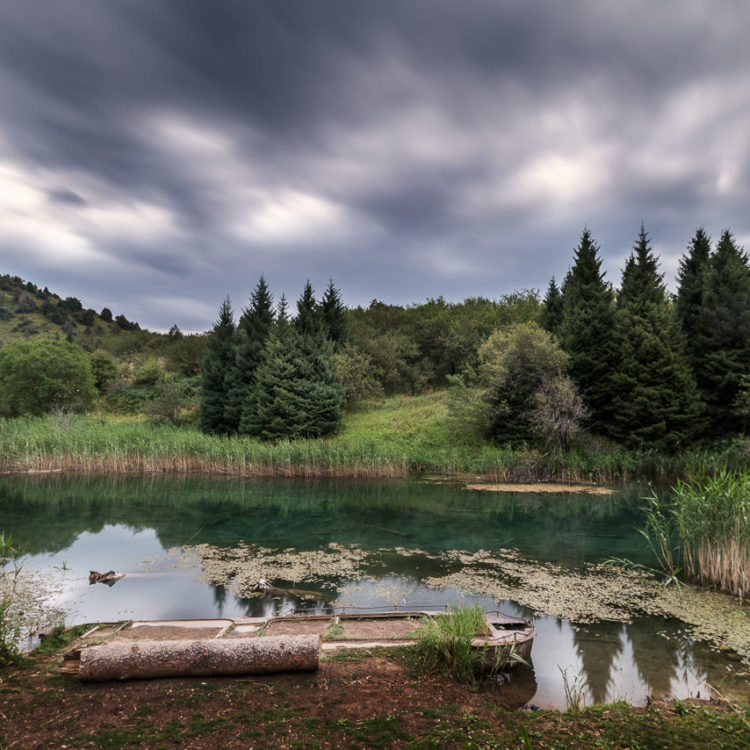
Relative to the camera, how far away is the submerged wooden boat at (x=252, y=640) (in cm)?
478

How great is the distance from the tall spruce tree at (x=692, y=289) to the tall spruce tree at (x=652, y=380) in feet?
5.71

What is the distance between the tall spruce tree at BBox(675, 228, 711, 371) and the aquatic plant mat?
77.9ft

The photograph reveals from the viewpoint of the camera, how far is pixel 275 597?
28.9ft

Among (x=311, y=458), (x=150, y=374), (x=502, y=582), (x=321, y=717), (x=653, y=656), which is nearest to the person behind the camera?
(x=321, y=717)

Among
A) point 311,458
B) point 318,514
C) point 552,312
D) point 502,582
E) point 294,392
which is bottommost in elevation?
point 318,514

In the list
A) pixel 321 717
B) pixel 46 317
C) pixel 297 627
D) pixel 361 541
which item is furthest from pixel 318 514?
pixel 46 317

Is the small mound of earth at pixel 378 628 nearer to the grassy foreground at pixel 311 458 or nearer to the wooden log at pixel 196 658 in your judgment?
the wooden log at pixel 196 658

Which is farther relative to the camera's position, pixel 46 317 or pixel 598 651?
pixel 46 317

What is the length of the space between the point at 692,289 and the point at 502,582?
3031 cm

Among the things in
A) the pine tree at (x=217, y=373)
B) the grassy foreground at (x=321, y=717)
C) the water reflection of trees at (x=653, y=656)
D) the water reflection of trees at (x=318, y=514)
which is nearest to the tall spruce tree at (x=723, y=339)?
the water reflection of trees at (x=318, y=514)

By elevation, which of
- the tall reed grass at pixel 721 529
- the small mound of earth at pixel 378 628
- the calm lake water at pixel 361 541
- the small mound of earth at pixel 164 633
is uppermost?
the tall reed grass at pixel 721 529

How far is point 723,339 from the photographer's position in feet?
91.7

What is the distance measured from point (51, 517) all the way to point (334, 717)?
1558 centimetres

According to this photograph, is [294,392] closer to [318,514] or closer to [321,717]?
[318,514]
